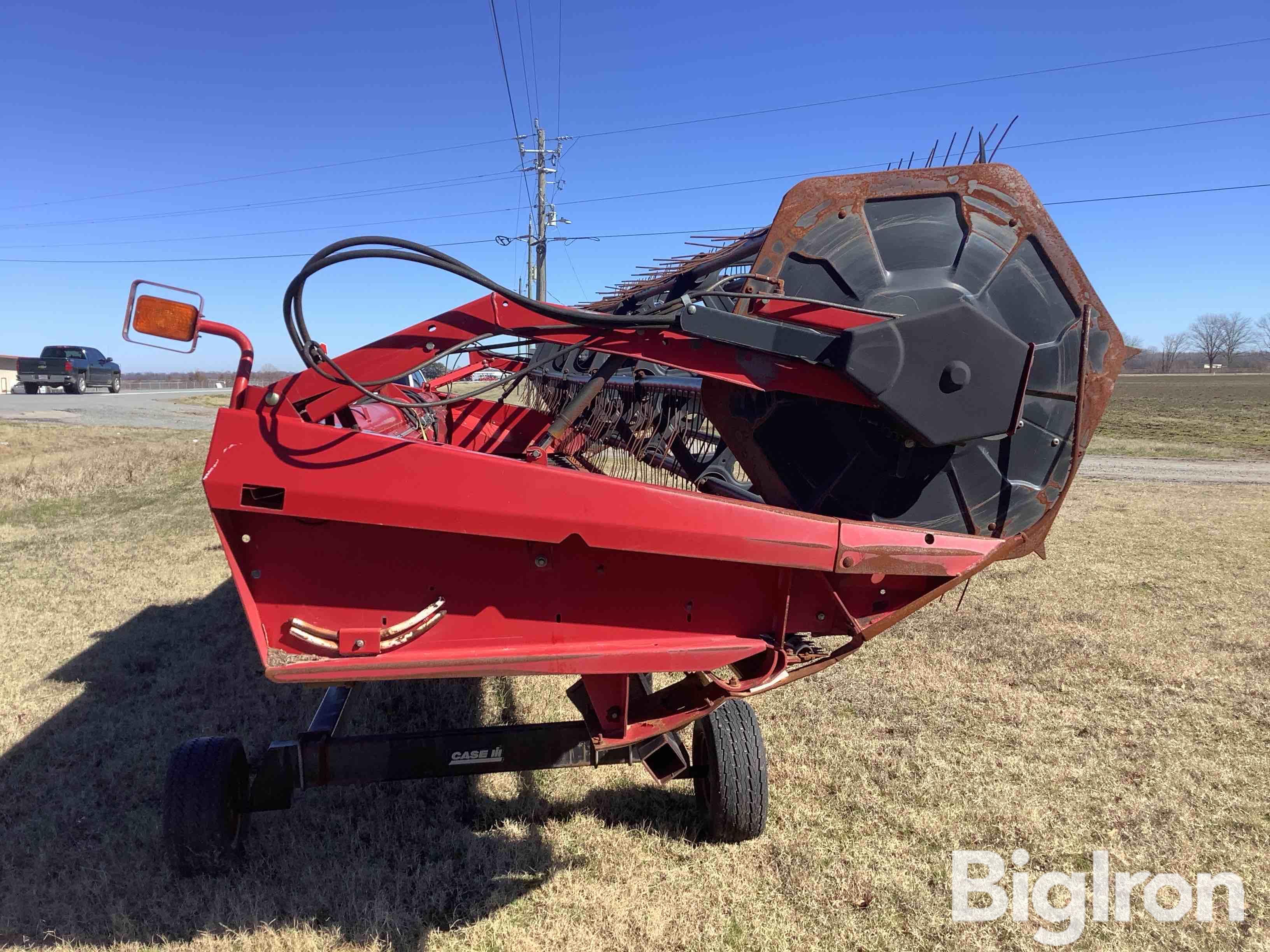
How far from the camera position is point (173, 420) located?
24.1m

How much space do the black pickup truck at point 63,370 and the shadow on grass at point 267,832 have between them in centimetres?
3563

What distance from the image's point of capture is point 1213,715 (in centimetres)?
439

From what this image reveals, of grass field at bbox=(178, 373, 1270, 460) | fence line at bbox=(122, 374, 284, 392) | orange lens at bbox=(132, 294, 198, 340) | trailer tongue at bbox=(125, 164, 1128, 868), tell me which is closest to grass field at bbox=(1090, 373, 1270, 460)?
grass field at bbox=(178, 373, 1270, 460)

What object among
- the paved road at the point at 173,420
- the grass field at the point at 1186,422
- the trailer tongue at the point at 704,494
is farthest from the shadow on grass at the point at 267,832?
the paved road at the point at 173,420

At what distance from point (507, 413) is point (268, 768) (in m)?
2.67

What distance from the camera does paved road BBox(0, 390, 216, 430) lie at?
2198 cm

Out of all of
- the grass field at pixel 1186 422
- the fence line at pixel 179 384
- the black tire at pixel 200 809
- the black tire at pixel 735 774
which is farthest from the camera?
the fence line at pixel 179 384

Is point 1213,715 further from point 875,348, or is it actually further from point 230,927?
point 230,927

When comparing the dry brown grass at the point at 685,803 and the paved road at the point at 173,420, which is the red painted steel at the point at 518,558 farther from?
the paved road at the point at 173,420

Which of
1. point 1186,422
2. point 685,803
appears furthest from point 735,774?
point 1186,422

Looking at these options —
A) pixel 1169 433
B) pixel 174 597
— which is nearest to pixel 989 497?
pixel 174 597

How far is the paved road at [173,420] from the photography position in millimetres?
14008

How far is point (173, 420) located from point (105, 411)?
387cm

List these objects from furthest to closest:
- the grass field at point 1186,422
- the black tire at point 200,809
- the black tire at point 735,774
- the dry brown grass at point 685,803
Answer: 1. the grass field at point 1186,422
2. the black tire at point 735,774
3. the black tire at point 200,809
4. the dry brown grass at point 685,803
